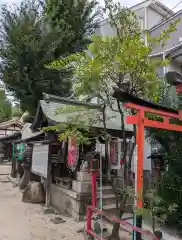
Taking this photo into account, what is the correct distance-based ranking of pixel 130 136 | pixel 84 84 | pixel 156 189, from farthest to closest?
pixel 130 136, pixel 84 84, pixel 156 189

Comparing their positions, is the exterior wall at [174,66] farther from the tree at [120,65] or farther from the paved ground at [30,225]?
the paved ground at [30,225]

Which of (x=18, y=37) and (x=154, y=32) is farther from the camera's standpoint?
(x=18, y=37)

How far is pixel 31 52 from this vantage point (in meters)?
16.2

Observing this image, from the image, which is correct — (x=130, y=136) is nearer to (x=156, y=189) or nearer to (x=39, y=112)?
(x=39, y=112)

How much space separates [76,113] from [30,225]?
151 inches

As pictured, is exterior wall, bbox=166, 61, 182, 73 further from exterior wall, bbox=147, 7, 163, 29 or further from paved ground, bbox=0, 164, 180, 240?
paved ground, bbox=0, 164, 180, 240

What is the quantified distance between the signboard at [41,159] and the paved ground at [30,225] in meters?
1.45

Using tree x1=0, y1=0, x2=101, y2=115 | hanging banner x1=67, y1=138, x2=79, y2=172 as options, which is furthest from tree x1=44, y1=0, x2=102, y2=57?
hanging banner x1=67, y1=138, x2=79, y2=172

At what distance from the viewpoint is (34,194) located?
10.2m

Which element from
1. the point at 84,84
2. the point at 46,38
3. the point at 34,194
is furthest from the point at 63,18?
the point at 84,84

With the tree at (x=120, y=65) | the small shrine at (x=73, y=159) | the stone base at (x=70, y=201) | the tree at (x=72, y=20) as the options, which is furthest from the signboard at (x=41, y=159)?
the tree at (x=72, y=20)

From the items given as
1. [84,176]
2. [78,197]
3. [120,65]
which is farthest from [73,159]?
[120,65]

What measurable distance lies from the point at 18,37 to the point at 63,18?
4.53 m

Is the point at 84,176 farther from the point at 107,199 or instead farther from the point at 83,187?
the point at 107,199
